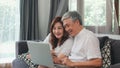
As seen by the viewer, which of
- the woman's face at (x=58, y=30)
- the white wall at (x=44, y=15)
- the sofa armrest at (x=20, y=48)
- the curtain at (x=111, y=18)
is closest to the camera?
the woman's face at (x=58, y=30)

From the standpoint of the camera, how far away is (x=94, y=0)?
324 centimetres

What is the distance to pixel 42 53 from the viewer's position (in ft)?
6.77

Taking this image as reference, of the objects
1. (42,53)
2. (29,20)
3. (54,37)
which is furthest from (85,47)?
(29,20)

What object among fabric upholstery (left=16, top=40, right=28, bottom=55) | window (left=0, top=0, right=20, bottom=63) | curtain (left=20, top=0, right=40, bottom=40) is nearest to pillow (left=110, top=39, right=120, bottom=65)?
fabric upholstery (left=16, top=40, right=28, bottom=55)

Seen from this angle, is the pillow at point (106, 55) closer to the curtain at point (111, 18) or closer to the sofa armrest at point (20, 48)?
the curtain at point (111, 18)

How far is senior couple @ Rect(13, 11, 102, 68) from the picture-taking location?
6.68 ft

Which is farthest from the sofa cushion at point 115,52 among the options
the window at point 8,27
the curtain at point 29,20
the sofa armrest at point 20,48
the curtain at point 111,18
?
the window at point 8,27

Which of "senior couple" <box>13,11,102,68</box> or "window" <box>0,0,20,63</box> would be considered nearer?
"senior couple" <box>13,11,102,68</box>

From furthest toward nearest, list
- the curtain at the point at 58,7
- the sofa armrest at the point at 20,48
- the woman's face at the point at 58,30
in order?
the curtain at the point at 58,7 → the sofa armrest at the point at 20,48 → the woman's face at the point at 58,30

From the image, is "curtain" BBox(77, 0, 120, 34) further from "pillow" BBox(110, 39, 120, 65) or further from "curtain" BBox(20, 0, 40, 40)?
"curtain" BBox(20, 0, 40, 40)

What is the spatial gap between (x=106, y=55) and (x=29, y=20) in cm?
183

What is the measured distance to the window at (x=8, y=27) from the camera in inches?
143

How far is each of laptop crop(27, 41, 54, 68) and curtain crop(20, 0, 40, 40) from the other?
1.51m

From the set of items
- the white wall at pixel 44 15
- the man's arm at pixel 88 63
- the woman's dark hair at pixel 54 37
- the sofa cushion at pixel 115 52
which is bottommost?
the man's arm at pixel 88 63
